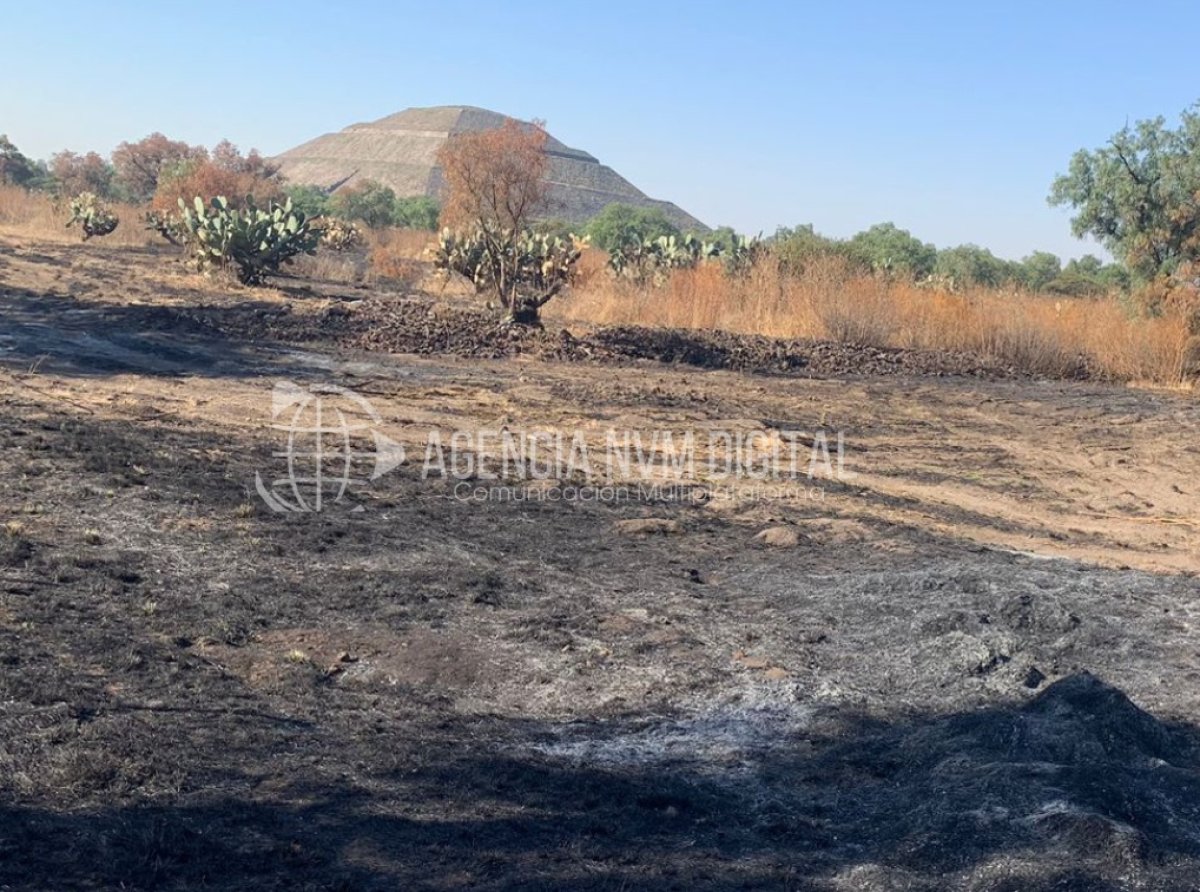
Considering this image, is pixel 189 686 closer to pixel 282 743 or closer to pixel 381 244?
pixel 282 743

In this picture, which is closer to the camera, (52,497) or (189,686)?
(189,686)

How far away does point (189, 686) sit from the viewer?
5.23 meters

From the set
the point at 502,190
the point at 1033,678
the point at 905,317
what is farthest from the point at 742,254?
the point at 1033,678

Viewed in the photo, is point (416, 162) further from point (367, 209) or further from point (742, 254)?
point (742, 254)

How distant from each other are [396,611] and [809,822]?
9.20 feet

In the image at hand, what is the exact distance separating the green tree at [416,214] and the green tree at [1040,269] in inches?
871

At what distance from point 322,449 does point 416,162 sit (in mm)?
92313

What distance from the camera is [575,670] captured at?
602 cm

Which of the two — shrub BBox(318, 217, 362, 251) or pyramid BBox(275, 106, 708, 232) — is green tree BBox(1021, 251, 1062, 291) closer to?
shrub BBox(318, 217, 362, 251)

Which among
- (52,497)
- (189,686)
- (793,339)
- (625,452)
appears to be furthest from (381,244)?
(189,686)

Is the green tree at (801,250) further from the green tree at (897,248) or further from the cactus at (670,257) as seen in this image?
the green tree at (897,248)

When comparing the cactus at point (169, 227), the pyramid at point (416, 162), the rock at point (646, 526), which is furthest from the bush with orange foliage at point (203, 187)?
the pyramid at point (416, 162)

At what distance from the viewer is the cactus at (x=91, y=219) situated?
3269 centimetres

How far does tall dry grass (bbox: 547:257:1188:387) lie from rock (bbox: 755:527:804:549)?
11363mm
